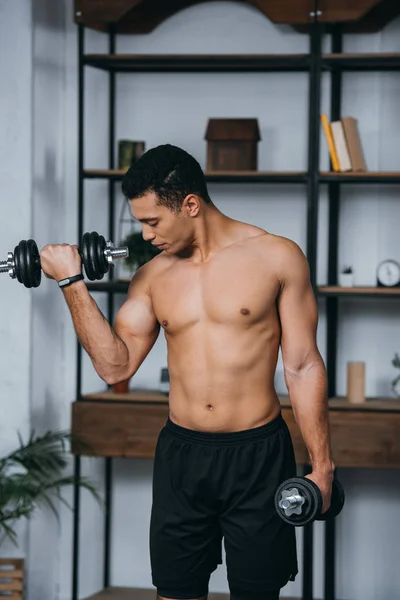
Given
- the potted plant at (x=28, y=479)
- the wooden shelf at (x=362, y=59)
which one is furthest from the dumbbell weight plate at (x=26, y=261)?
the wooden shelf at (x=362, y=59)

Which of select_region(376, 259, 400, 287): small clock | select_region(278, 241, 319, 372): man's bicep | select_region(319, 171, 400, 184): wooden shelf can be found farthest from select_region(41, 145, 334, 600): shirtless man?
select_region(376, 259, 400, 287): small clock

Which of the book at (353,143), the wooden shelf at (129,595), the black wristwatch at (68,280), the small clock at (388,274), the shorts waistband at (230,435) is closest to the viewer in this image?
the black wristwatch at (68,280)

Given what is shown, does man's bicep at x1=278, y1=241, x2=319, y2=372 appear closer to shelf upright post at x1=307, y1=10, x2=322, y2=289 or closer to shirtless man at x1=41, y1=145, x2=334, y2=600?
shirtless man at x1=41, y1=145, x2=334, y2=600

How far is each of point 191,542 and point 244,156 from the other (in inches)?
69.9

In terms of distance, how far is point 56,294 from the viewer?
4086 mm

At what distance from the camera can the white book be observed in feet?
12.3

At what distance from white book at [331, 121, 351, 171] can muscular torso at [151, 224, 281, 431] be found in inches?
53.5

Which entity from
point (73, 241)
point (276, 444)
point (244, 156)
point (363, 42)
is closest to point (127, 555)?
point (73, 241)

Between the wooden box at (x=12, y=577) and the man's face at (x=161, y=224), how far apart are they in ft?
6.05

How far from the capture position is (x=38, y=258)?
2354 mm

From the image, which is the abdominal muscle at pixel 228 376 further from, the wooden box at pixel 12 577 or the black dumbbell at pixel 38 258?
the wooden box at pixel 12 577

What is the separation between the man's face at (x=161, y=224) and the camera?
7.67 ft

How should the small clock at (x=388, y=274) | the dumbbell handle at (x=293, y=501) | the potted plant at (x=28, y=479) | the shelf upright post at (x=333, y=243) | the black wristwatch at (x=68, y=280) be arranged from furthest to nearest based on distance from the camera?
the shelf upright post at (x=333, y=243) → the small clock at (x=388, y=274) → the potted plant at (x=28, y=479) → the black wristwatch at (x=68, y=280) → the dumbbell handle at (x=293, y=501)

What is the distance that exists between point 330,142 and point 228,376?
5.17 ft
